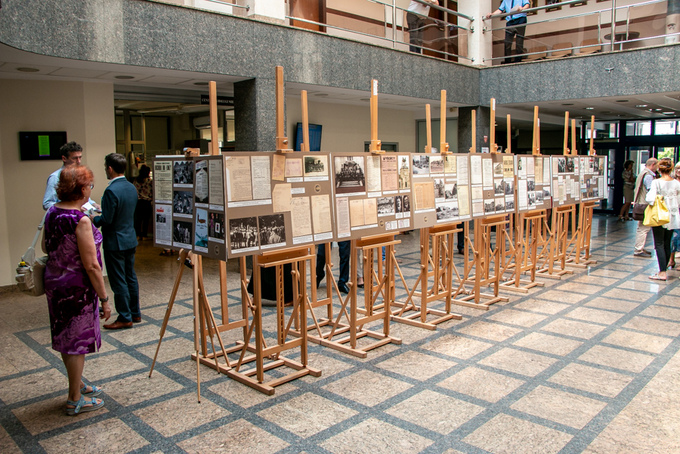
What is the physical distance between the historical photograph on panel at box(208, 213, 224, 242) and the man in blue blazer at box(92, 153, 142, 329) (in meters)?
1.80

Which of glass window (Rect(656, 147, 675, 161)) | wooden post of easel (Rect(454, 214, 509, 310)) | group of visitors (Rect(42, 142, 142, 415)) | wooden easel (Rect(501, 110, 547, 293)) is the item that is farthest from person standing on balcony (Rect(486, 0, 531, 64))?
group of visitors (Rect(42, 142, 142, 415))

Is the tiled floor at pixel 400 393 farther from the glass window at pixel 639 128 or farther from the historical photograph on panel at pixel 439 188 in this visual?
the glass window at pixel 639 128

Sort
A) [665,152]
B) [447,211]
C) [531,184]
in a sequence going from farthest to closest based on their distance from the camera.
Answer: [665,152]
[531,184]
[447,211]

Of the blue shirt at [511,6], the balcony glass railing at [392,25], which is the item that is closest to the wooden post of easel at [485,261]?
the balcony glass railing at [392,25]

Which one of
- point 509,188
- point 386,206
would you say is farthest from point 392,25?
point 386,206

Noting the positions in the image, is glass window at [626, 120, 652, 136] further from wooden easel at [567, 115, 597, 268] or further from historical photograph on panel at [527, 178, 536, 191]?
historical photograph on panel at [527, 178, 536, 191]

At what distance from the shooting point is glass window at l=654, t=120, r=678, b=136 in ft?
49.9

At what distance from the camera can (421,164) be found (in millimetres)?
5430

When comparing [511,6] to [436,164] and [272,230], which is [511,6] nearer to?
[436,164]

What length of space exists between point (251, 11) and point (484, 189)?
3791 mm

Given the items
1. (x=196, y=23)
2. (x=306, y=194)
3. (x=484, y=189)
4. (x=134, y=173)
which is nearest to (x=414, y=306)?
(x=484, y=189)

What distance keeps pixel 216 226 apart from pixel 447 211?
278cm

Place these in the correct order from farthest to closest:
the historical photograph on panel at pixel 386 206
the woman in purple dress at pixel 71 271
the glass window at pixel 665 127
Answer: the glass window at pixel 665 127, the historical photograph on panel at pixel 386 206, the woman in purple dress at pixel 71 271

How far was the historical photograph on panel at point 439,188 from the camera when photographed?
18.5 feet
